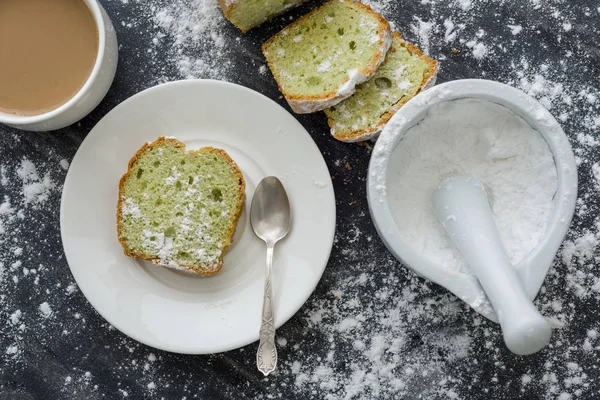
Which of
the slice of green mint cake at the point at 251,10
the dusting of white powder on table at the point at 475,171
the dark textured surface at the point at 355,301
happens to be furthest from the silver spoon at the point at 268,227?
the slice of green mint cake at the point at 251,10

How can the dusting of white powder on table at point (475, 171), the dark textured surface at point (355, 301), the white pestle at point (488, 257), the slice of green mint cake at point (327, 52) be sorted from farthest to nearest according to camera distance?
1. the dark textured surface at point (355, 301)
2. the slice of green mint cake at point (327, 52)
3. the dusting of white powder on table at point (475, 171)
4. the white pestle at point (488, 257)

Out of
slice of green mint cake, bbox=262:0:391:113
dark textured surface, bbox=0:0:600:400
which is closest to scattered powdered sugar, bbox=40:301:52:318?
dark textured surface, bbox=0:0:600:400

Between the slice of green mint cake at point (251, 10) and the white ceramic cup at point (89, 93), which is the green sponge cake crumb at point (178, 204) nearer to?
the white ceramic cup at point (89, 93)

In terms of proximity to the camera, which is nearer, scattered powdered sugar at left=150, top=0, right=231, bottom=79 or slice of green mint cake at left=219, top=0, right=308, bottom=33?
slice of green mint cake at left=219, top=0, right=308, bottom=33

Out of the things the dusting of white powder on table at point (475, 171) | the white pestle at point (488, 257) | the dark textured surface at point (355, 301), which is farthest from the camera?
the dark textured surface at point (355, 301)

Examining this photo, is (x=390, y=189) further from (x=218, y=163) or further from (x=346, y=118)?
(x=218, y=163)

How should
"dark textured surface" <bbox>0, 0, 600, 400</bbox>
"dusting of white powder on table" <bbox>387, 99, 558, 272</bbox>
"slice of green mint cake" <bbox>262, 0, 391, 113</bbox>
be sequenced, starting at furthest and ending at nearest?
"dark textured surface" <bbox>0, 0, 600, 400</bbox> → "slice of green mint cake" <bbox>262, 0, 391, 113</bbox> → "dusting of white powder on table" <bbox>387, 99, 558, 272</bbox>

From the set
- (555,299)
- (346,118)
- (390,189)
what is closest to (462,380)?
(555,299)

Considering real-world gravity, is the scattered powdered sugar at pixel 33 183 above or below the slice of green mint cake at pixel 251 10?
below

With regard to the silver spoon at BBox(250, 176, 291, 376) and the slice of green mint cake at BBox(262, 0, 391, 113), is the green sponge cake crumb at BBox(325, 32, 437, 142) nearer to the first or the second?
the slice of green mint cake at BBox(262, 0, 391, 113)
